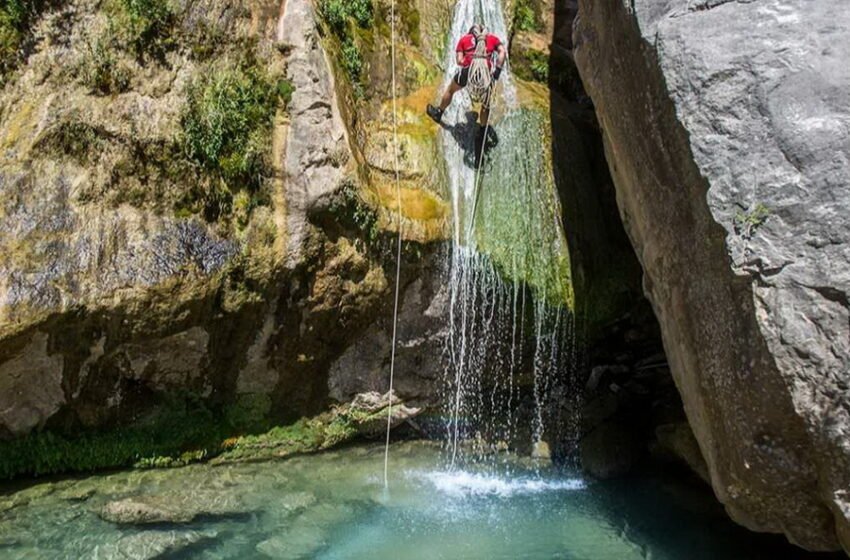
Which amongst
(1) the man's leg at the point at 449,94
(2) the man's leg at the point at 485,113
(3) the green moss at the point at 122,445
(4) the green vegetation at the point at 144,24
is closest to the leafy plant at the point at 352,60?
(1) the man's leg at the point at 449,94

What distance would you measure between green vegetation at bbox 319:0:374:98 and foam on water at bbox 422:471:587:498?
527 cm

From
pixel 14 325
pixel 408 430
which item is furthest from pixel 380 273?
pixel 14 325

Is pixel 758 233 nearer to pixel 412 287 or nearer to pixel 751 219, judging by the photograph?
pixel 751 219

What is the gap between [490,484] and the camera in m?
9.06

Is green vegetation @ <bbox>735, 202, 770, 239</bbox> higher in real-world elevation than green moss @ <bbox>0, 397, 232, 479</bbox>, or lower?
higher

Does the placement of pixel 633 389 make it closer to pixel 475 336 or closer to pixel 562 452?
pixel 562 452

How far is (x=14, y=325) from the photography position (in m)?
7.05

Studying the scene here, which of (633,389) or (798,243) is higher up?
(798,243)

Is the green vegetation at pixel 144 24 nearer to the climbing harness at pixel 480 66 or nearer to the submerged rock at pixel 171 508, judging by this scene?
the climbing harness at pixel 480 66

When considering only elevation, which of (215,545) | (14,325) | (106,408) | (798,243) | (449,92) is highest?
(449,92)

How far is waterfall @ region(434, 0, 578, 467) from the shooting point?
9.34 m

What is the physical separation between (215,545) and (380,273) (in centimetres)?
362

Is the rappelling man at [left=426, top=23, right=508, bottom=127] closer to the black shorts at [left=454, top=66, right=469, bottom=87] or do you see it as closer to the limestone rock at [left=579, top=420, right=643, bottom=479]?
the black shorts at [left=454, top=66, right=469, bottom=87]

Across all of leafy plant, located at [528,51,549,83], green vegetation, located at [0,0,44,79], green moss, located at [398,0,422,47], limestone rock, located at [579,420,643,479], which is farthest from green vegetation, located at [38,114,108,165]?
limestone rock, located at [579,420,643,479]
